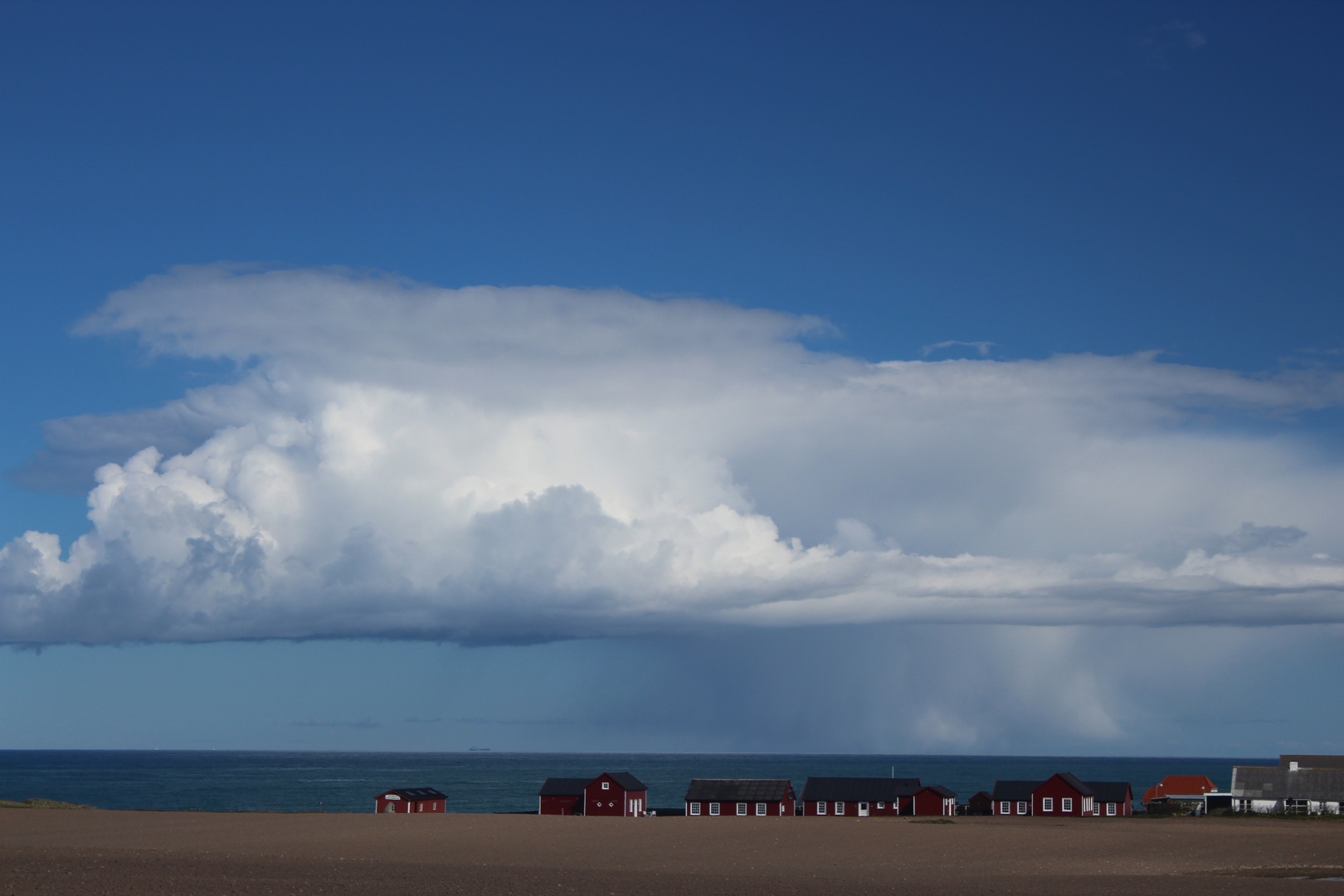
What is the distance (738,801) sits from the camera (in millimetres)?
84500

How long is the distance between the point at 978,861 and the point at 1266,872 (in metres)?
9.99

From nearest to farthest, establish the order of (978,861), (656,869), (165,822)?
(656,869) < (978,861) < (165,822)

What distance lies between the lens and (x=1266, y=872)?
139 ft

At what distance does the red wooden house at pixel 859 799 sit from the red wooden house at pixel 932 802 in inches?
14.3

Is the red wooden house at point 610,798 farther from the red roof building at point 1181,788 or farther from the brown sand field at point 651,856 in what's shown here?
the red roof building at point 1181,788

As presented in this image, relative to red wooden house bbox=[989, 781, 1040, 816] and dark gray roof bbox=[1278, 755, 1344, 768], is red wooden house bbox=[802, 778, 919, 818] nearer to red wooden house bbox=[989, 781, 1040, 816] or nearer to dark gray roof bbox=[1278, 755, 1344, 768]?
red wooden house bbox=[989, 781, 1040, 816]

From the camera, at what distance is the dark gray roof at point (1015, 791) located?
8588 cm

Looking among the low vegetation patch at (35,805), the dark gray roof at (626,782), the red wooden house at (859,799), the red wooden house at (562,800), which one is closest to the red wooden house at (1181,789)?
the red wooden house at (859,799)

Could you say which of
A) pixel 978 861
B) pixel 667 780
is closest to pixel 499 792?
pixel 667 780

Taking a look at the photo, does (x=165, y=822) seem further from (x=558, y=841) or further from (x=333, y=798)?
(x=333, y=798)

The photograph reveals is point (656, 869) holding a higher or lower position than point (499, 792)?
higher

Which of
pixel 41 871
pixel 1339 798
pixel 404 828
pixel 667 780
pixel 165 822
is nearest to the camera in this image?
pixel 41 871

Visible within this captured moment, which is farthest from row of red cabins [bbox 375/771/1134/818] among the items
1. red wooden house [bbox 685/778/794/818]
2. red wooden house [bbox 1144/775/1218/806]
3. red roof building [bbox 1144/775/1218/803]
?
red roof building [bbox 1144/775/1218/803]

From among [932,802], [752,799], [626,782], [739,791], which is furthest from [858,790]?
[626,782]
